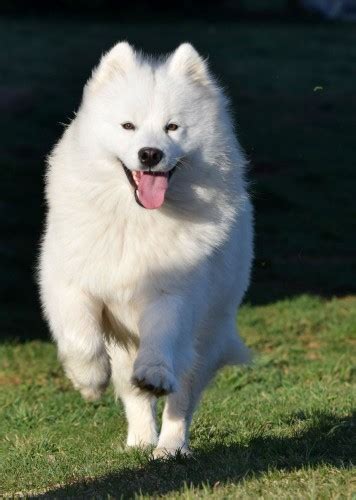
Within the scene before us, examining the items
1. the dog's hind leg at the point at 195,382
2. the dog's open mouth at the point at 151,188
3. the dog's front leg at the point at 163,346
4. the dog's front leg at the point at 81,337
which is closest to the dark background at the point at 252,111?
the dog's hind leg at the point at 195,382

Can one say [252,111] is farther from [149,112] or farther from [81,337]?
[81,337]

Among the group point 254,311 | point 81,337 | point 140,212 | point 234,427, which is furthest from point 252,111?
point 81,337

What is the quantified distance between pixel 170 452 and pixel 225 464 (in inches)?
32.1

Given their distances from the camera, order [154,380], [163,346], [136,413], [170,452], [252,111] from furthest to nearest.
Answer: [252,111], [136,413], [170,452], [163,346], [154,380]

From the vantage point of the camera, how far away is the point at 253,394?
9102 mm

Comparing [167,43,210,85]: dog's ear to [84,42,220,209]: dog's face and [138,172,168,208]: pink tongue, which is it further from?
[138,172,168,208]: pink tongue

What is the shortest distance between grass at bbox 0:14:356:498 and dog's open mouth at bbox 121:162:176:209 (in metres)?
1.35

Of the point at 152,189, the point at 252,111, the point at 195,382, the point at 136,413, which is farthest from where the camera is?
the point at 252,111

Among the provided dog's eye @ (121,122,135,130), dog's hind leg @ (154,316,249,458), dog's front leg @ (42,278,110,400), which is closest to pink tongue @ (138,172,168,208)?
dog's eye @ (121,122,135,130)

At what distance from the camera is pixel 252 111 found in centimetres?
2467

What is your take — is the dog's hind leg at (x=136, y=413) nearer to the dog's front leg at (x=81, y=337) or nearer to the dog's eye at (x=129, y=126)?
the dog's front leg at (x=81, y=337)

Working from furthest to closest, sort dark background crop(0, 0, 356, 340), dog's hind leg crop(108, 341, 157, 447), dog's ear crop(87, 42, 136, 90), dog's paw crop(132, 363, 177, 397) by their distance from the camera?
dark background crop(0, 0, 356, 340) → dog's hind leg crop(108, 341, 157, 447) → dog's ear crop(87, 42, 136, 90) → dog's paw crop(132, 363, 177, 397)

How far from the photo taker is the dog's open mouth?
6535 mm

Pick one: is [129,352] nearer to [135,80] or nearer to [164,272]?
[164,272]
